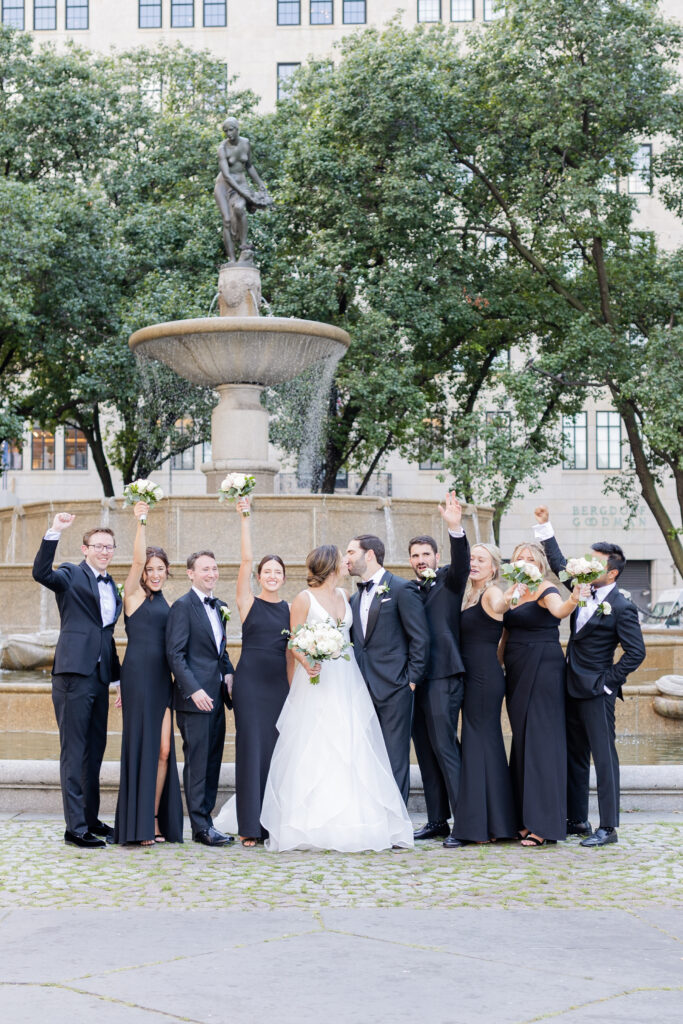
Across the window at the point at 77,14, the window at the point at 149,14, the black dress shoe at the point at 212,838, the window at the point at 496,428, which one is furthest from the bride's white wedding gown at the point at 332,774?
the window at the point at 77,14

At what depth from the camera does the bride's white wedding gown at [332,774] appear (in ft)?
25.0

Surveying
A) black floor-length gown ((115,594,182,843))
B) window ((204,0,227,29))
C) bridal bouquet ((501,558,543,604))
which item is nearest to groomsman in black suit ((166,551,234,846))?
black floor-length gown ((115,594,182,843))

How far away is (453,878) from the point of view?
22.2 feet

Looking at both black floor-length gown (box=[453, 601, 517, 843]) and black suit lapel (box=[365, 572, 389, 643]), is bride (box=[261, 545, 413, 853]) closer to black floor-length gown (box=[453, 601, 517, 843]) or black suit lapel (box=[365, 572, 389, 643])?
black suit lapel (box=[365, 572, 389, 643])

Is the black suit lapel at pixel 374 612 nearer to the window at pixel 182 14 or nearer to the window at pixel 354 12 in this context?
the window at pixel 182 14

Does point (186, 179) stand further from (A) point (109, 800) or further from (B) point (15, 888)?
(B) point (15, 888)

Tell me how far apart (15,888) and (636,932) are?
3.11 m

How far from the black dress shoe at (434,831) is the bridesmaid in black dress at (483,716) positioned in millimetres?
295

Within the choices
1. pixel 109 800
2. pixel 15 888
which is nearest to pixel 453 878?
pixel 15 888

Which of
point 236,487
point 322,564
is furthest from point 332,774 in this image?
point 236,487

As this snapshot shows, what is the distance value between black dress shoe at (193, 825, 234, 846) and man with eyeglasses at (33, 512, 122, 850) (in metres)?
0.60

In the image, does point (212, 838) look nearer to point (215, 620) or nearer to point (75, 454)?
point (215, 620)

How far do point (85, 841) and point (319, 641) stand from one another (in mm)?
1861

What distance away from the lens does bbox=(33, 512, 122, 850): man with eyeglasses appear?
25.2 ft
